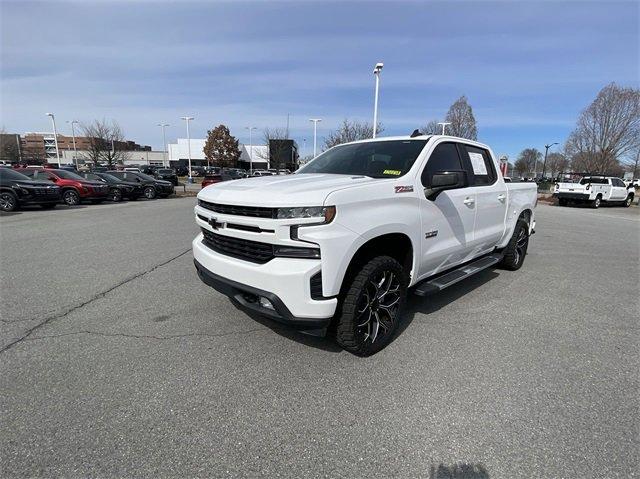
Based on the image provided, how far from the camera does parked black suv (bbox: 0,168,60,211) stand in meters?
13.0

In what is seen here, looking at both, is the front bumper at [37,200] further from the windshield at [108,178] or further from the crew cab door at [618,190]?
the crew cab door at [618,190]

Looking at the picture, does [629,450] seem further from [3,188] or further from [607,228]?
[3,188]

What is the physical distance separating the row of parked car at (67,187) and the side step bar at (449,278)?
1517 centimetres

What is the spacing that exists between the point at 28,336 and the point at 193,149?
280 ft

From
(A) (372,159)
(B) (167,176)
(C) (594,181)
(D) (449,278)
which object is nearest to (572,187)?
(C) (594,181)

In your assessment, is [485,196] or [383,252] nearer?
[383,252]

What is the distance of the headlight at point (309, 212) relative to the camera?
103 inches

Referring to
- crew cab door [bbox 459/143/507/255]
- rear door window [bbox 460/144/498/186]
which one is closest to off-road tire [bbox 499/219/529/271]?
crew cab door [bbox 459/143/507/255]

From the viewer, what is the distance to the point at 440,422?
2414 mm

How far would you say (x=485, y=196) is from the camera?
182 inches

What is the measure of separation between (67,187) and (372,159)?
665 inches

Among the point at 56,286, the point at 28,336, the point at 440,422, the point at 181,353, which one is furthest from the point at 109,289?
the point at 440,422

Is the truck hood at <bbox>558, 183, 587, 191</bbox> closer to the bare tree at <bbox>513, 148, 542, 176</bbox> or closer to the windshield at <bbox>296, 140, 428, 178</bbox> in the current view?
the windshield at <bbox>296, 140, 428, 178</bbox>

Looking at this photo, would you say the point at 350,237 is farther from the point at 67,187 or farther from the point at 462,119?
the point at 462,119
